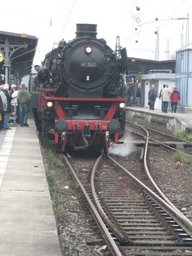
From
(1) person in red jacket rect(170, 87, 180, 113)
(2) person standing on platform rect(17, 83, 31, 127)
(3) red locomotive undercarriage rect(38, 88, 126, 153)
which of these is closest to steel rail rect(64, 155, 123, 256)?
(3) red locomotive undercarriage rect(38, 88, 126, 153)

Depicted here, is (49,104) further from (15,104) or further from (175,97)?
(175,97)

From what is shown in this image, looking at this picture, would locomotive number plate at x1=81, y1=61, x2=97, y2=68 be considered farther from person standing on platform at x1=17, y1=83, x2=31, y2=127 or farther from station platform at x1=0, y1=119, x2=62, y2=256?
person standing on platform at x1=17, y1=83, x2=31, y2=127

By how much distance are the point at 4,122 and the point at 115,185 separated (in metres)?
9.39

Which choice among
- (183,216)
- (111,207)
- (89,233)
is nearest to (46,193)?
(111,207)

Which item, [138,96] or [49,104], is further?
Answer: [138,96]

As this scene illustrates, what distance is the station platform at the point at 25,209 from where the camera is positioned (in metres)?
5.49

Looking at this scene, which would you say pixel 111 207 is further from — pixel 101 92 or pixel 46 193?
pixel 101 92

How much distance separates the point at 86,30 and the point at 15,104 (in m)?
7.85

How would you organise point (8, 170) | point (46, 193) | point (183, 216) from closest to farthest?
point (183, 216) → point (46, 193) → point (8, 170)

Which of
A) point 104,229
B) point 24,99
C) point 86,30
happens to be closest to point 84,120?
point 86,30

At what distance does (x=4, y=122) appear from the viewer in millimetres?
19094

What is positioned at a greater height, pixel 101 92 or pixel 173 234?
pixel 101 92

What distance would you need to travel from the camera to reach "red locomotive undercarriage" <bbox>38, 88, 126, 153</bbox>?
13.8m

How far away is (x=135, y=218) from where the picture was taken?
7707mm
